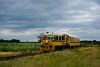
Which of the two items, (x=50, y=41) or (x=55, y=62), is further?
(x=50, y=41)

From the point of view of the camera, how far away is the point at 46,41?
45688 millimetres

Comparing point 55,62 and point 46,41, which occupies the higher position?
point 46,41

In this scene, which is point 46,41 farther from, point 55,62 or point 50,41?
point 55,62

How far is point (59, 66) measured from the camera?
2033cm

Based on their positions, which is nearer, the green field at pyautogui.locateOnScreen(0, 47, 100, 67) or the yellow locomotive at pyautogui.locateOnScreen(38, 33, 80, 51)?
the green field at pyautogui.locateOnScreen(0, 47, 100, 67)

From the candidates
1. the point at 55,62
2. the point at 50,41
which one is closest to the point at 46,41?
the point at 50,41

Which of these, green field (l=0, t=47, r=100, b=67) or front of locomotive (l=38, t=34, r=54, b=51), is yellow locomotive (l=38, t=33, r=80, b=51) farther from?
green field (l=0, t=47, r=100, b=67)

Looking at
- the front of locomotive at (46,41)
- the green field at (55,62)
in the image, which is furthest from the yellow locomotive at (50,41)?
the green field at (55,62)

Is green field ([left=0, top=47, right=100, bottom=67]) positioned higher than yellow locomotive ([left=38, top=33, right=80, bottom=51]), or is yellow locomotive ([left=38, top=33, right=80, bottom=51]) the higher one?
yellow locomotive ([left=38, top=33, right=80, bottom=51])

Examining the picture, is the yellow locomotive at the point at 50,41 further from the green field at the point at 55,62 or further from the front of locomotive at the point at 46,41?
the green field at the point at 55,62

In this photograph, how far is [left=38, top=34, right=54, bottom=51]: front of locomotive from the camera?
45469 mm

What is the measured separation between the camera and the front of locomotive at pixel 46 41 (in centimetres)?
4547

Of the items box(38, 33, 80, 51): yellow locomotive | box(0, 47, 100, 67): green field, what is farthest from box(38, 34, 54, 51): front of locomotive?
box(0, 47, 100, 67): green field

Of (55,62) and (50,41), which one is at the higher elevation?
(50,41)
